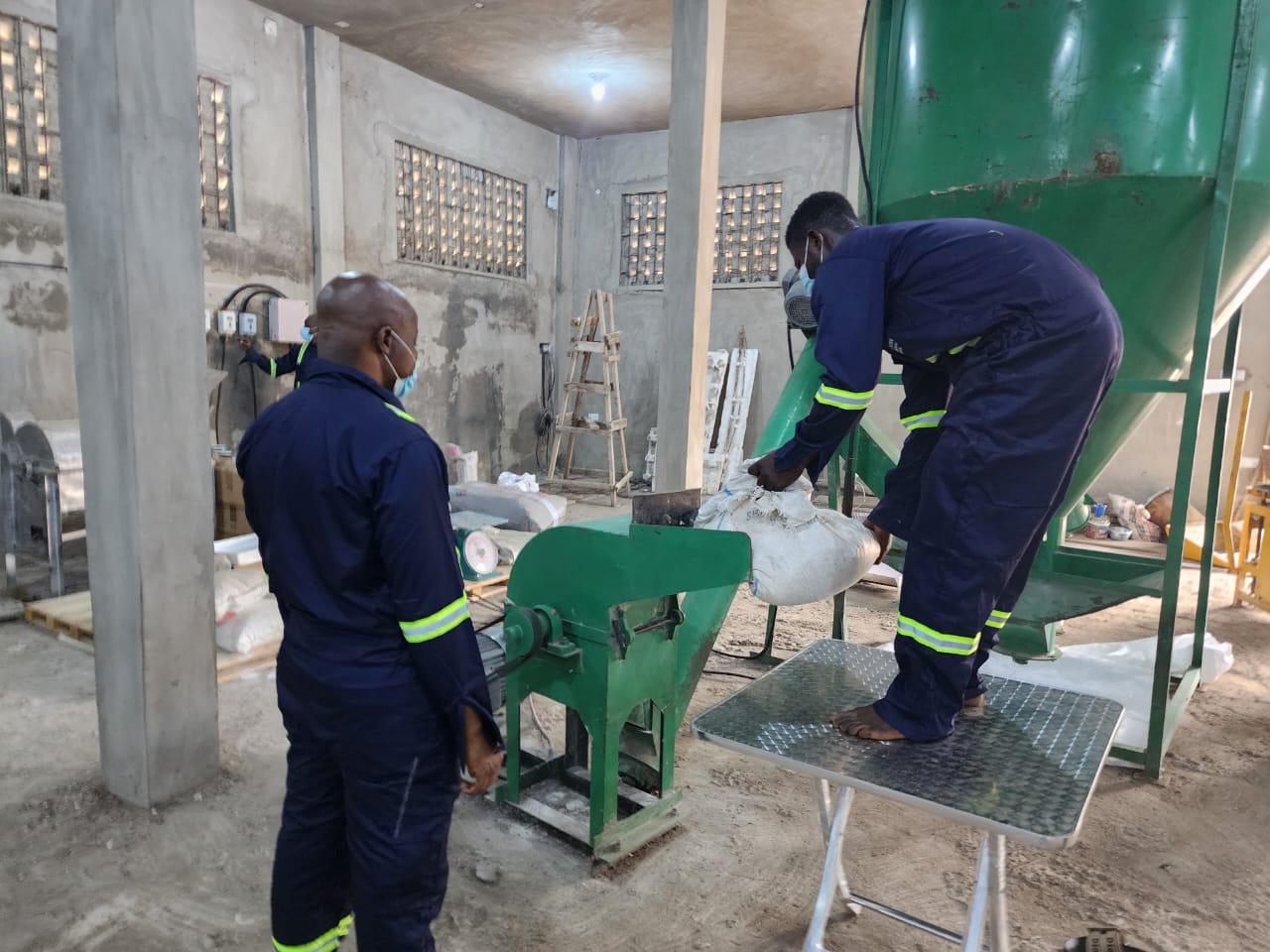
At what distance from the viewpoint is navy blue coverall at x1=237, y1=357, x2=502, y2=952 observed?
4.59 ft

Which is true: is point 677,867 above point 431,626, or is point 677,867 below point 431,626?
below

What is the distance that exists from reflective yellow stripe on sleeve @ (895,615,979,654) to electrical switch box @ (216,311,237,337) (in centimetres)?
605

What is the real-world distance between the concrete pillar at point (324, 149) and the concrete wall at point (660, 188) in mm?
3567

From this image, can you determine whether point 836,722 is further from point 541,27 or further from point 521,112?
point 521,112

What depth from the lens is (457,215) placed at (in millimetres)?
8820

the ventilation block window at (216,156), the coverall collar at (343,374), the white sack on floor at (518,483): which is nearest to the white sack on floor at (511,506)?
the white sack on floor at (518,483)

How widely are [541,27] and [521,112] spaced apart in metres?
2.52

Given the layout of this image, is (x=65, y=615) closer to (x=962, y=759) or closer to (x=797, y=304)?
(x=797, y=304)

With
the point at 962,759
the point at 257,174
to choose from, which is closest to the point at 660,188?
the point at 257,174

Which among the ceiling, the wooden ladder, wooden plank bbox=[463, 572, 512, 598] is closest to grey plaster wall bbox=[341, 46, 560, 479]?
the ceiling

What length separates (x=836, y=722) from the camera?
5.97 feet

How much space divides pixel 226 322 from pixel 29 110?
5.72 feet

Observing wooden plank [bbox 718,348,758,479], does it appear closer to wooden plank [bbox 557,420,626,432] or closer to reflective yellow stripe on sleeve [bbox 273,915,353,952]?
wooden plank [bbox 557,420,626,432]

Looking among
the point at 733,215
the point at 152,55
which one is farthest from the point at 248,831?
the point at 733,215
